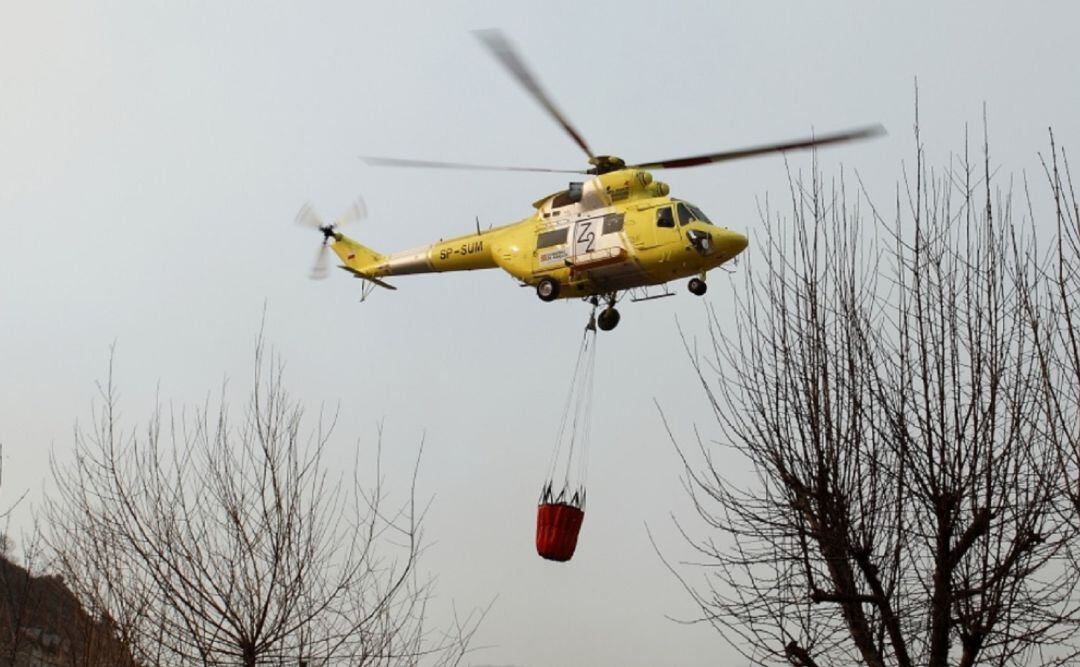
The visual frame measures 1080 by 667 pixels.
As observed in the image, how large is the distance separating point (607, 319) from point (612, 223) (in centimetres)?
125

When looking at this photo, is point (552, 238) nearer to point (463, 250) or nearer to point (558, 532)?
point (463, 250)


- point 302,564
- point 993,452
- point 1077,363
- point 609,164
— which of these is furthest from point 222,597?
point 609,164

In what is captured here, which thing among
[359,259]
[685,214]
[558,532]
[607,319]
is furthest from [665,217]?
[359,259]

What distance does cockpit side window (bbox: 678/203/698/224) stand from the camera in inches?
552

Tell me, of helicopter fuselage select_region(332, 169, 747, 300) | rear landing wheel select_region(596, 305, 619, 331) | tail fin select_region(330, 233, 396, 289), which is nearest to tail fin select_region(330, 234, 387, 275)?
tail fin select_region(330, 233, 396, 289)

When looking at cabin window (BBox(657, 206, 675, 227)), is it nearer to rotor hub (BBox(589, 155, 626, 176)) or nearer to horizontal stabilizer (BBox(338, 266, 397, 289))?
rotor hub (BBox(589, 155, 626, 176))

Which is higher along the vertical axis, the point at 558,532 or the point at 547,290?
the point at 547,290

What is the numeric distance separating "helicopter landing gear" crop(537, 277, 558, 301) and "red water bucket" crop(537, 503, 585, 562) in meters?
4.43

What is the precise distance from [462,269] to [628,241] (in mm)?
3769

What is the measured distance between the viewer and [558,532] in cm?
1052

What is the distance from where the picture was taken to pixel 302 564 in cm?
914

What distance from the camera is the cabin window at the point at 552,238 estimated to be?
14.7 meters

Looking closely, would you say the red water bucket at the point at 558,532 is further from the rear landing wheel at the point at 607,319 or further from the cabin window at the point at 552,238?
the cabin window at the point at 552,238

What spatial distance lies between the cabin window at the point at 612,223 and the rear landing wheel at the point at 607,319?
104 cm
